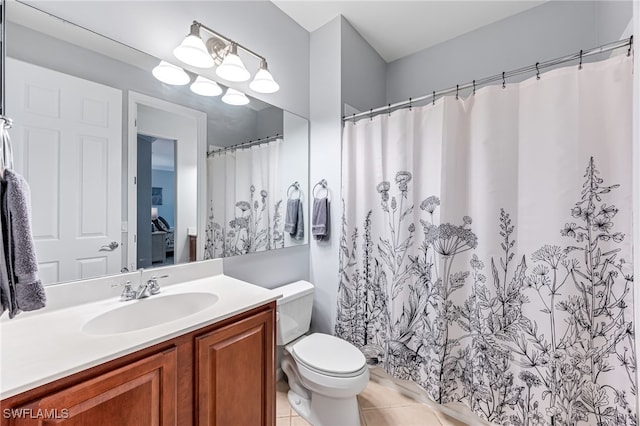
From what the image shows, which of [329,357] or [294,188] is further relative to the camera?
[294,188]

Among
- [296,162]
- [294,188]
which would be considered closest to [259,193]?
[294,188]

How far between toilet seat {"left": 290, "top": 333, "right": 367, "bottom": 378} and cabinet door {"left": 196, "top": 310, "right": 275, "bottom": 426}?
0.30 meters

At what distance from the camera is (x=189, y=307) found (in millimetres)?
1202

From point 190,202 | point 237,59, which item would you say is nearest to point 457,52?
point 237,59

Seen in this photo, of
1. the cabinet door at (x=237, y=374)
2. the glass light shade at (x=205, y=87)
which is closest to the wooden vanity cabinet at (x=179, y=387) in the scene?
the cabinet door at (x=237, y=374)

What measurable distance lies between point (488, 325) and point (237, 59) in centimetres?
197

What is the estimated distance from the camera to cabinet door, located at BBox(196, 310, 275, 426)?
925mm

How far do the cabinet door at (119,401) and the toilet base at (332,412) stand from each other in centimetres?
85

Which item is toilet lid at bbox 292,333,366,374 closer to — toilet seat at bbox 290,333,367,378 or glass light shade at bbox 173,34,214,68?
toilet seat at bbox 290,333,367,378

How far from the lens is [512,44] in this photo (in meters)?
1.94

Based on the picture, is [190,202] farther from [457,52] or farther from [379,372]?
[457,52]

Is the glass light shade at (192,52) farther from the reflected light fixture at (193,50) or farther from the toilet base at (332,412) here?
the toilet base at (332,412)

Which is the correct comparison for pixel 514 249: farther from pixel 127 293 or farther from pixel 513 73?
pixel 127 293

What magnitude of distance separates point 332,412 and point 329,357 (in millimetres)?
275
